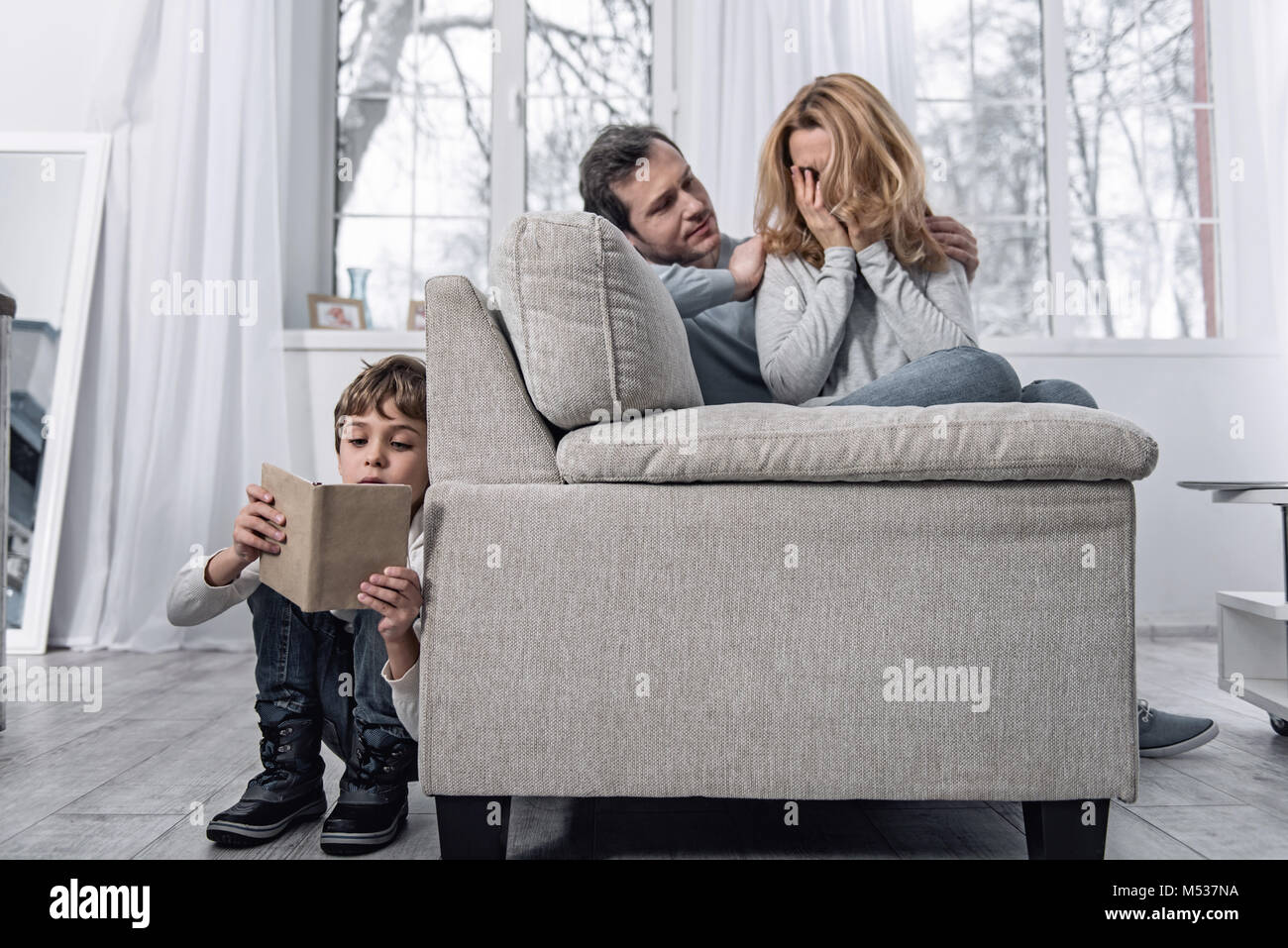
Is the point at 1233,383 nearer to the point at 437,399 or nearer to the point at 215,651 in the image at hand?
the point at 437,399

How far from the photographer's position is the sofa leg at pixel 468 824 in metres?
1.03

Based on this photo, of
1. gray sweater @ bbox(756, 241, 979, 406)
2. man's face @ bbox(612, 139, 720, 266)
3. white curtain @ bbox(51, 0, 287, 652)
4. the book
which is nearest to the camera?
the book

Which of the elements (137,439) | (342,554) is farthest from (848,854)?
(137,439)

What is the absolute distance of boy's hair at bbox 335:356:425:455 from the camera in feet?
4.11

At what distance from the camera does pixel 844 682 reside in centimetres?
101

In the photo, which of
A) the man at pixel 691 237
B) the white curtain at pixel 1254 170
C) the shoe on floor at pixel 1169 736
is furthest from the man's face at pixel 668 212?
the white curtain at pixel 1254 170

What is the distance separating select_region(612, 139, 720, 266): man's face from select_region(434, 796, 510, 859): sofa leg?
1.17 m

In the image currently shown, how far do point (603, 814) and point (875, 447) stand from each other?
24.6 inches

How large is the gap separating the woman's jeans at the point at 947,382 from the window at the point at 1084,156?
2108 millimetres

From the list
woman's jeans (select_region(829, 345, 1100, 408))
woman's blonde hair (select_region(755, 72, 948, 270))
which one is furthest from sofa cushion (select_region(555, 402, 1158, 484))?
woman's blonde hair (select_region(755, 72, 948, 270))

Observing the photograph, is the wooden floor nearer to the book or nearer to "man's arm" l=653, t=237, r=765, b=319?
the book

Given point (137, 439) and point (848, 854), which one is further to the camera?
point (137, 439)

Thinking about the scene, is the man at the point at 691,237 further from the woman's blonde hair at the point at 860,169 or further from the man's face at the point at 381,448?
the man's face at the point at 381,448

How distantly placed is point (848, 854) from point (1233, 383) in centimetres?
260
